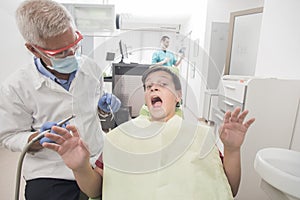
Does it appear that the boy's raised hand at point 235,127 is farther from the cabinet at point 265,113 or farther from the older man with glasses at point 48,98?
the cabinet at point 265,113

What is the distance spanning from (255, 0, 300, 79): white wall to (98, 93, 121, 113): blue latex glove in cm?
124

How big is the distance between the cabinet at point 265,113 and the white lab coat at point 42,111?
79 cm

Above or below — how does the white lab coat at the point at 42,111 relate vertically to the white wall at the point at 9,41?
below

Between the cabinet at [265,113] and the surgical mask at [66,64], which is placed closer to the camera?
the surgical mask at [66,64]

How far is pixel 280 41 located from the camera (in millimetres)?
1511

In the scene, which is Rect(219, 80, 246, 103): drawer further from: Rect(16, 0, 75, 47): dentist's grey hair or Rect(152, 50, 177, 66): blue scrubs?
Rect(16, 0, 75, 47): dentist's grey hair

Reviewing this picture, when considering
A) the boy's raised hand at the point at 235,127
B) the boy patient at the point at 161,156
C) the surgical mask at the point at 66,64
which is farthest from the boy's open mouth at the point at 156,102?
the surgical mask at the point at 66,64

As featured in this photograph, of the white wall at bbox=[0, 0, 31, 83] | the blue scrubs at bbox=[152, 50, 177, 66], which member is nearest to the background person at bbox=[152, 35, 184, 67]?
the blue scrubs at bbox=[152, 50, 177, 66]

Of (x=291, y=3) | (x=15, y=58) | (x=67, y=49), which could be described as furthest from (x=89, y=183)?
(x=15, y=58)

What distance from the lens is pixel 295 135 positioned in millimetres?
1240

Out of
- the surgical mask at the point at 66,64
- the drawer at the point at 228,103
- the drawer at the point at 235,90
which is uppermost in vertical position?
the surgical mask at the point at 66,64

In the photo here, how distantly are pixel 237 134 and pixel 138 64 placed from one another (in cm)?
44

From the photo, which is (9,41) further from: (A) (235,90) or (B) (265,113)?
(B) (265,113)

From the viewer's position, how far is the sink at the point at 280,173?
1.99 feet
